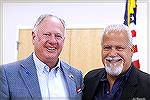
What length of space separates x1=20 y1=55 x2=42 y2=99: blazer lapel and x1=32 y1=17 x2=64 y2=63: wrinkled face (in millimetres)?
100

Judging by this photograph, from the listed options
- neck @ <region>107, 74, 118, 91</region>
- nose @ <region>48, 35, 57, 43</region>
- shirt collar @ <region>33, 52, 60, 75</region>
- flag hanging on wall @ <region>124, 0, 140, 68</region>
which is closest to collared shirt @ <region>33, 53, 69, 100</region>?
shirt collar @ <region>33, 52, 60, 75</region>

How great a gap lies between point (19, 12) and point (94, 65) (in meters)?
1.44

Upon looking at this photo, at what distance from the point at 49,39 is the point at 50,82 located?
0.28m

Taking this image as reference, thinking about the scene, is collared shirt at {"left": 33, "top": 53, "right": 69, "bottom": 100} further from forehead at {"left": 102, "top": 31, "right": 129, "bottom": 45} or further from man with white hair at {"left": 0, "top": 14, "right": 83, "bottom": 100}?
forehead at {"left": 102, "top": 31, "right": 129, "bottom": 45}

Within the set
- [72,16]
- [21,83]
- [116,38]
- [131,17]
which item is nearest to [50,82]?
[21,83]

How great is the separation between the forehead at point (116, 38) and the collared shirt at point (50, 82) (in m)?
0.37

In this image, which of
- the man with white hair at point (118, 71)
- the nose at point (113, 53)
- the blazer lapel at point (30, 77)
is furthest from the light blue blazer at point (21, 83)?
the nose at point (113, 53)

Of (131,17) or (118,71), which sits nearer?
Answer: (118,71)

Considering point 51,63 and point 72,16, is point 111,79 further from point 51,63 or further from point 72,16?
point 72,16

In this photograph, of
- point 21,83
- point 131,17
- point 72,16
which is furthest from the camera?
point 72,16

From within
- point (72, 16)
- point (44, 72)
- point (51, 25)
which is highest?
point (72, 16)

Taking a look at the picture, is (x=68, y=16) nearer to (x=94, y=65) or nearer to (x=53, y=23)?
(x=94, y=65)

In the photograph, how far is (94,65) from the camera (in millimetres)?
4277

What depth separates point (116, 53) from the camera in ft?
6.12
